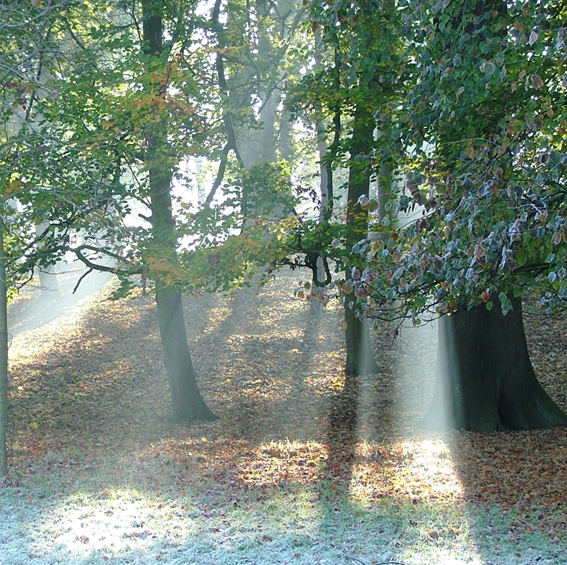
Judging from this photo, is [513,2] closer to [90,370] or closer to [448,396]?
[448,396]

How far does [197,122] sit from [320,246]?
9.91 ft

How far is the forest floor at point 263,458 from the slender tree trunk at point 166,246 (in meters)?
0.67

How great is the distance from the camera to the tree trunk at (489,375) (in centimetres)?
1244

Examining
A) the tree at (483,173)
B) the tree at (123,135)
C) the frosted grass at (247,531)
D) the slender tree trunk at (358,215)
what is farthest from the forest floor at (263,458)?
the tree at (123,135)

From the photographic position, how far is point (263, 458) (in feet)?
36.5

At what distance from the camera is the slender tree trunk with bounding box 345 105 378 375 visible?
12.1 m

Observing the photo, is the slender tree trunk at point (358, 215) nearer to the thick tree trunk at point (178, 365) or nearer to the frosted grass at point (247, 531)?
the frosted grass at point (247, 531)

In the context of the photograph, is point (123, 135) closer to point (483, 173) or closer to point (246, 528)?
point (246, 528)

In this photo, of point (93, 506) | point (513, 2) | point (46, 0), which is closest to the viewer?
point (513, 2)

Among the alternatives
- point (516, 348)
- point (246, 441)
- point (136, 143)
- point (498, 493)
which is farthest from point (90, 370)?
point (498, 493)

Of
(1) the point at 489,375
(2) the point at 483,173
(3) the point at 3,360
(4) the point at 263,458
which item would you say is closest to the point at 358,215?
(1) the point at 489,375

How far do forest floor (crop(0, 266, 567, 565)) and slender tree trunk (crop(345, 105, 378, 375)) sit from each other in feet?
2.20

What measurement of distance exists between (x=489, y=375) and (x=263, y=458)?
14.1 feet

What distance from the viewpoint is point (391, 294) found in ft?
20.4
